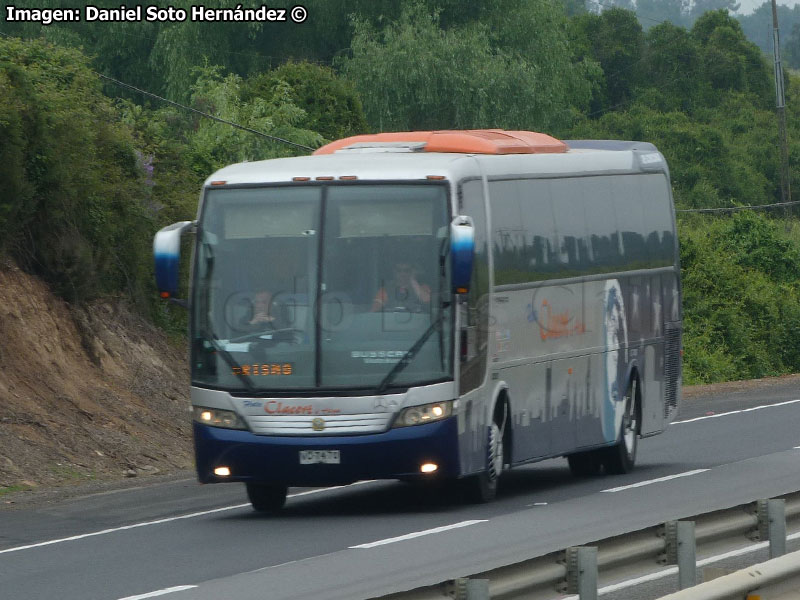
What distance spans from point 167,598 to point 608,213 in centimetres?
955

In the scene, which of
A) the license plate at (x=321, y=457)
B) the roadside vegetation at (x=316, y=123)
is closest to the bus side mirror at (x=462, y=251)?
the license plate at (x=321, y=457)

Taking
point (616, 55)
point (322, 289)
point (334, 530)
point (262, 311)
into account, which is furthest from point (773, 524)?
point (616, 55)

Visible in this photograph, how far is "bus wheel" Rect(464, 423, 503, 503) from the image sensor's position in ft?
52.1

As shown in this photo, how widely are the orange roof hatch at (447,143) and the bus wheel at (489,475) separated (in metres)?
2.63

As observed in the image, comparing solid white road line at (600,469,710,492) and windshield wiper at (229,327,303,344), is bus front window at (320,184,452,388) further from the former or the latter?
solid white road line at (600,469,710,492)

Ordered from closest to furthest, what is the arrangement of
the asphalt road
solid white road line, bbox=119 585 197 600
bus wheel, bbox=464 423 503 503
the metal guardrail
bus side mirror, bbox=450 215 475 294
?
the metal guardrail
solid white road line, bbox=119 585 197 600
the asphalt road
bus side mirror, bbox=450 215 475 294
bus wheel, bbox=464 423 503 503

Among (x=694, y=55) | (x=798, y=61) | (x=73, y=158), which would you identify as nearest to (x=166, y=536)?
(x=73, y=158)

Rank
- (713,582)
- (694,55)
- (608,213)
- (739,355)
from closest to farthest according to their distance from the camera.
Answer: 1. (713,582)
2. (608,213)
3. (739,355)
4. (694,55)

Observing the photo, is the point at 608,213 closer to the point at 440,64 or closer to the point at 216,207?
the point at 216,207

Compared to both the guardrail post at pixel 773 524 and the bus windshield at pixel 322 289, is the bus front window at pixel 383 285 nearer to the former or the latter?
the bus windshield at pixel 322 289

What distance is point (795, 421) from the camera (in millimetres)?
27609

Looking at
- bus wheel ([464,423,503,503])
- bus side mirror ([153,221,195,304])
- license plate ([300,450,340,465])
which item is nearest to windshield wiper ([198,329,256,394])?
bus side mirror ([153,221,195,304])

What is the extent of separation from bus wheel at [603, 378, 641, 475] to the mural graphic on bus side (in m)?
0.21

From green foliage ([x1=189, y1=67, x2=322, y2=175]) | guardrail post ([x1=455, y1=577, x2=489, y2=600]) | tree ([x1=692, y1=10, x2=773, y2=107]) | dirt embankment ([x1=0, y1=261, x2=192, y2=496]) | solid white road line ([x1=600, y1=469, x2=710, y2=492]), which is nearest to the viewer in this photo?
guardrail post ([x1=455, y1=577, x2=489, y2=600])
